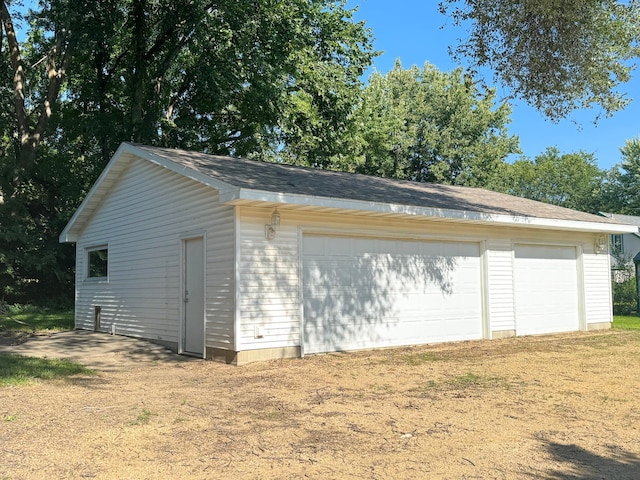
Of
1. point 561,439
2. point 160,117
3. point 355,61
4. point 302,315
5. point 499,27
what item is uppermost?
point 355,61

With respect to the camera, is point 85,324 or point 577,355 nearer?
point 577,355

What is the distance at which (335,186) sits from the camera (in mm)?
11086

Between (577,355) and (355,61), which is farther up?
(355,61)

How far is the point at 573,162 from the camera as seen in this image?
56406 millimetres

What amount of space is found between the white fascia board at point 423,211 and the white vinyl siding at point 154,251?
2.56 ft

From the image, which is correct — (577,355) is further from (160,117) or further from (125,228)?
(160,117)

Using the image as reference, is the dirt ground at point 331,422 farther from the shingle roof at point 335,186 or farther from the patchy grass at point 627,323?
the patchy grass at point 627,323

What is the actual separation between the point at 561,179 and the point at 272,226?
5378 centimetres

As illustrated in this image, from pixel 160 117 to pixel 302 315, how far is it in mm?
13521

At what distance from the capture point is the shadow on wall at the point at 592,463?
3.95m

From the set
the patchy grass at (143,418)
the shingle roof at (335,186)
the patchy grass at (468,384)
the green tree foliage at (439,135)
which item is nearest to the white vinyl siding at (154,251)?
the shingle roof at (335,186)

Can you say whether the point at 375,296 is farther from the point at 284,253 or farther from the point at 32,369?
the point at 32,369

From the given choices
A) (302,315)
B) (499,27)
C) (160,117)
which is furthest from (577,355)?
(160,117)

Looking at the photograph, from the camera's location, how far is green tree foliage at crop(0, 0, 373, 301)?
18406mm
